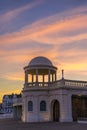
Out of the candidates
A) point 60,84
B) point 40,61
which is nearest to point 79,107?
point 60,84

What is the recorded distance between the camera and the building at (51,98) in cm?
5141

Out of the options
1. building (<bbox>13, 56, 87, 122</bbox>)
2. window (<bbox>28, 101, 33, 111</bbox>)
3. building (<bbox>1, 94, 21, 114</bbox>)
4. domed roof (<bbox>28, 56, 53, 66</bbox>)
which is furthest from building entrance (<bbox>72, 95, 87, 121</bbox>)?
building (<bbox>1, 94, 21, 114</bbox>)

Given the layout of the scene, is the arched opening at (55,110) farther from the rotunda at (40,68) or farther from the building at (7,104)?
the building at (7,104)

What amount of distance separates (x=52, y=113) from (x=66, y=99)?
16.1ft

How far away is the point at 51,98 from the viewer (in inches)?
2136

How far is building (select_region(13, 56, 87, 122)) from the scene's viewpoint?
51.4m

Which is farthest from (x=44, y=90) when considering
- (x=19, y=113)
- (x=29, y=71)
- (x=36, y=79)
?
(x=19, y=113)

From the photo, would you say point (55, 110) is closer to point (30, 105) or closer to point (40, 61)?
point (30, 105)

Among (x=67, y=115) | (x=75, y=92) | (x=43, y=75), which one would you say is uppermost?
(x=43, y=75)

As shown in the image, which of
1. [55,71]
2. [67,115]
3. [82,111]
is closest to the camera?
[67,115]

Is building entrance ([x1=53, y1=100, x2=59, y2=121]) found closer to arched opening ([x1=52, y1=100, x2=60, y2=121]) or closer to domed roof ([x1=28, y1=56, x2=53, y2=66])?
arched opening ([x1=52, y1=100, x2=60, y2=121])

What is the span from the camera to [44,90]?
54.9m

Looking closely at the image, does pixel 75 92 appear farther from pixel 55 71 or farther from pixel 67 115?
pixel 55 71

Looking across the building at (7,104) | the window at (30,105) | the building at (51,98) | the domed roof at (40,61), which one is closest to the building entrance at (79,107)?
the building at (51,98)
